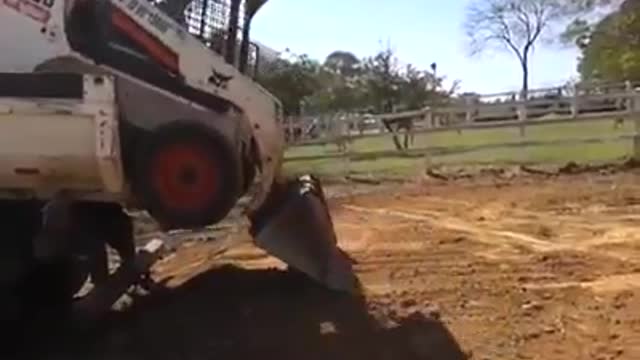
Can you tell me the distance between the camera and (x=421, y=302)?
7965 mm

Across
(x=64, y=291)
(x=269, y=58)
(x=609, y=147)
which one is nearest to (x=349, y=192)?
(x=609, y=147)

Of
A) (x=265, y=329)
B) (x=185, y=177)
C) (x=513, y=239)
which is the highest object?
(x=185, y=177)

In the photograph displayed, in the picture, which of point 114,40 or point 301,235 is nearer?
point 114,40

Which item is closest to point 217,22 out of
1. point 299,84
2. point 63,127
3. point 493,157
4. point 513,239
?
→ point 63,127

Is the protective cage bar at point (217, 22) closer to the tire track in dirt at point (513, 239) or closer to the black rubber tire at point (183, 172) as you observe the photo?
the black rubber tire at point (183, 172)

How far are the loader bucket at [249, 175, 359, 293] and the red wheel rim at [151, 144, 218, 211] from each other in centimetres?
103

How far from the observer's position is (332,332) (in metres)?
7.27

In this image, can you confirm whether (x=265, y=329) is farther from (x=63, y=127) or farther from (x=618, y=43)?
(x=618, y=43)

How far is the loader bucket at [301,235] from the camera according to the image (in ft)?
25.6

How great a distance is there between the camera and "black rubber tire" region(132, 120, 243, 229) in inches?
265

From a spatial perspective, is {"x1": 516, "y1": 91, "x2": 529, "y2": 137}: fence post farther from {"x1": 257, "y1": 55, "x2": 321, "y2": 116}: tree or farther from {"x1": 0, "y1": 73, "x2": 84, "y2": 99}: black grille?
{"x1": 0, "y1": 73, "x2": 84, "y2": 99}: black grille

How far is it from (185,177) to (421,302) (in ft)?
6.63

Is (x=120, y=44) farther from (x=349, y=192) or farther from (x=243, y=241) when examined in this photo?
(x=349, y=192)

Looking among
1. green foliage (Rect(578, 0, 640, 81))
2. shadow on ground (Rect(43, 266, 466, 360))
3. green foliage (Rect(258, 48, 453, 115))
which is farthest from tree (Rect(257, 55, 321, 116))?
shadow on ground (Rect(43, 266, 466, 360))
